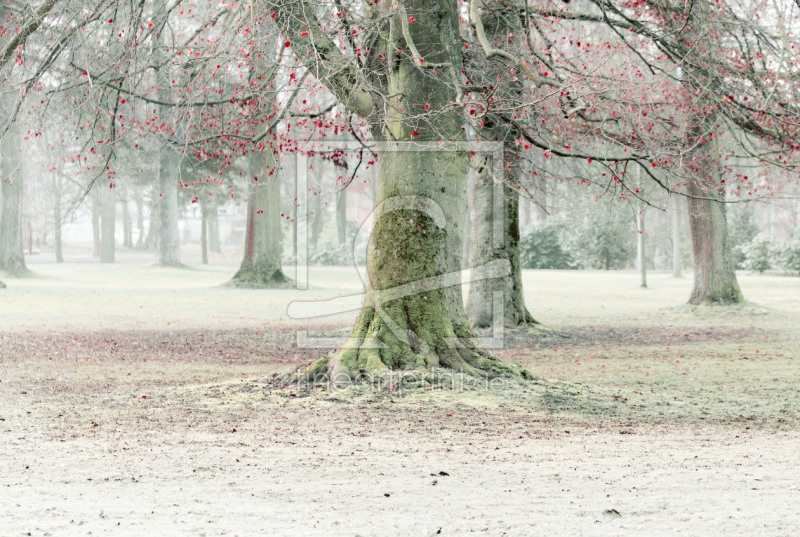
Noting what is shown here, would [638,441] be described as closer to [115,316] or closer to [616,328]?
[616,328]

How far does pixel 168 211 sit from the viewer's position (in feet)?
123

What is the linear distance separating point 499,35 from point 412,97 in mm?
5886

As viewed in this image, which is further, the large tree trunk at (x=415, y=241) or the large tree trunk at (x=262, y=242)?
the large tree trunk at (x=262, y=242)

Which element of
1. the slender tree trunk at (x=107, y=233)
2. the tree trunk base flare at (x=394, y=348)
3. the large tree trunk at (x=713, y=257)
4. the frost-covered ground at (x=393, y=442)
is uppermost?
the slender tree trunk at (x=107, y=233)

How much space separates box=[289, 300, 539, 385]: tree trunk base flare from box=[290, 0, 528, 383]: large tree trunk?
10 mm

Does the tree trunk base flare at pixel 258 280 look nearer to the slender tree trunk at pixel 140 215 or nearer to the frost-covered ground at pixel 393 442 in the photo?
the frost-covered ground at pixel 393 442

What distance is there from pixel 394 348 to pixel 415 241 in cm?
111

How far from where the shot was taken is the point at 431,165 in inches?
330

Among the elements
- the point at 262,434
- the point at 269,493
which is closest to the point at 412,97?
the point at 262,434

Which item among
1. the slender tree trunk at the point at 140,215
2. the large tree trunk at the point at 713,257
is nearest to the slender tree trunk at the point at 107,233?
the slender tree trunk at the point at 140,215

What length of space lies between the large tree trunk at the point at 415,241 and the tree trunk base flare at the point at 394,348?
0.01 metres

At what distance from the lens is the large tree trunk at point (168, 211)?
3547 cm

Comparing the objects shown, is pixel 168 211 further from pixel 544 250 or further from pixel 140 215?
pixel 140 215

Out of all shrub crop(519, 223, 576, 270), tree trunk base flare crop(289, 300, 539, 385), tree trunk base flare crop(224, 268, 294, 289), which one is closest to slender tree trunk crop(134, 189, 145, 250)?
shrub crop(519, 223, 576, 270)
